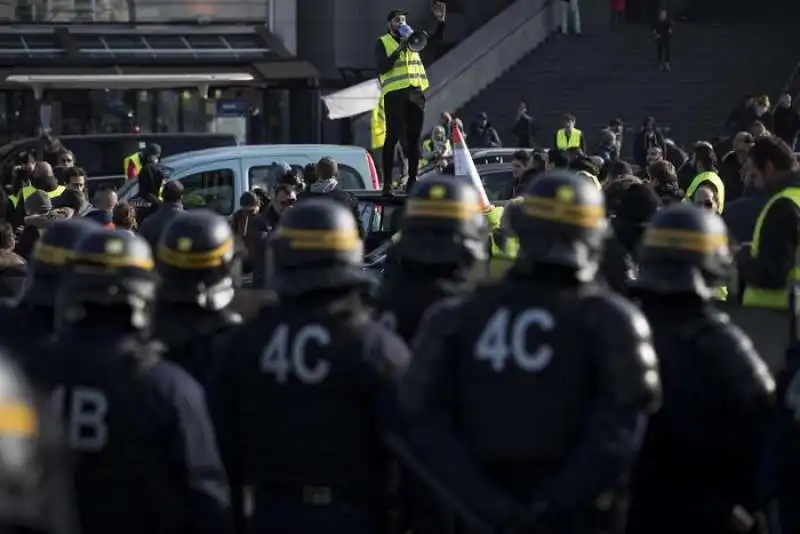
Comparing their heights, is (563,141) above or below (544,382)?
below

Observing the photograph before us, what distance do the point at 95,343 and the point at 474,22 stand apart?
35296mm

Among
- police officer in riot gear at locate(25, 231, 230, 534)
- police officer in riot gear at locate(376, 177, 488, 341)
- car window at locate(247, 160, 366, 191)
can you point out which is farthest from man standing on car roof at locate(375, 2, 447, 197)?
police officer in riot gear at locate(25, 231, 230, 534)

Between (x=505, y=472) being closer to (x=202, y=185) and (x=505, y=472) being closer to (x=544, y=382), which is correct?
(x=544, y=382)

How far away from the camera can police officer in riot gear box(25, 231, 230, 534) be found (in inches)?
205

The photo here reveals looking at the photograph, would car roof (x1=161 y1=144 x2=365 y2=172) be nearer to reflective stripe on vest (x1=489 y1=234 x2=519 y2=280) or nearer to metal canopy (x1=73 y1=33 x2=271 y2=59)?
reflective stripe on vest (x1=489 y1=234 x2=519 y2=280)

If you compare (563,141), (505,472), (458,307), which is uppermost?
(458,307)

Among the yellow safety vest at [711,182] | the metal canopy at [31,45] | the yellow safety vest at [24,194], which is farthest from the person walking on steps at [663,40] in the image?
the yellow safety vest at [711,182]

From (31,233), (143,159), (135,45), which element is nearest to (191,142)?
(143,159)

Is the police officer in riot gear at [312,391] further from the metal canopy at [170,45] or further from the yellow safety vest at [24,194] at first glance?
the metal canopy at [170,45]

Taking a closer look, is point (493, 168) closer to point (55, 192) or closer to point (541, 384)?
point (55, 192)

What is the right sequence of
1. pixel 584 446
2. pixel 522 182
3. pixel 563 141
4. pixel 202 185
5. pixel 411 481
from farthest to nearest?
pixel 563 141, pixel 202 185, pixel 522 182, pixel 411 481, pixel 584 446


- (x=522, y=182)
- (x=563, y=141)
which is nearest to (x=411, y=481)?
(x=522, y=182)

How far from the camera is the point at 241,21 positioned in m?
38.0

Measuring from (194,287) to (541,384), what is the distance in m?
1.75
